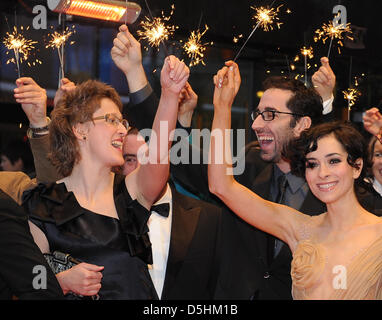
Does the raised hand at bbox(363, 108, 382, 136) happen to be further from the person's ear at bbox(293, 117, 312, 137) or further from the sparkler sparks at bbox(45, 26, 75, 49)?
the sparkler sparks at bbox(45, 26, 75, 49)

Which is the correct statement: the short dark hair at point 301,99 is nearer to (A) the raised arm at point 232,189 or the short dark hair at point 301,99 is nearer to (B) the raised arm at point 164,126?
(A) the raised arm at point 232,189

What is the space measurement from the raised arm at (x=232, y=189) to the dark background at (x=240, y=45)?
3.42 ft

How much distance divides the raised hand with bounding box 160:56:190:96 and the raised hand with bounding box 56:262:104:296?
2.31 feet

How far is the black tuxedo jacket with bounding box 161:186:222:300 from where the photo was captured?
2600 mm

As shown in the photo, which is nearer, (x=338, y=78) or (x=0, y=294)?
(x=0, y=294)

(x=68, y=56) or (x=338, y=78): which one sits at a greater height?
(x=68, y=56)

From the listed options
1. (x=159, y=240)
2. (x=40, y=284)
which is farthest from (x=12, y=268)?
(x=159, y=240)

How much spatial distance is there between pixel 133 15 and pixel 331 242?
5.39ft

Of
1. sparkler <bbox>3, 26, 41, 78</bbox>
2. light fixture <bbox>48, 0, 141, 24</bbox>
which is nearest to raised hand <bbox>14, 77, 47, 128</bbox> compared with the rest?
sparkler <bbox>3, 26, 41, 78</bbox>

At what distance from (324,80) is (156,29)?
93 cm

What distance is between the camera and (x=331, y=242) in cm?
241

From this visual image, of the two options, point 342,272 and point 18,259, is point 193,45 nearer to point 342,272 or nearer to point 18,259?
point 342,272

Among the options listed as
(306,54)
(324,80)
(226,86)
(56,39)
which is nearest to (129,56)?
(226,86)
